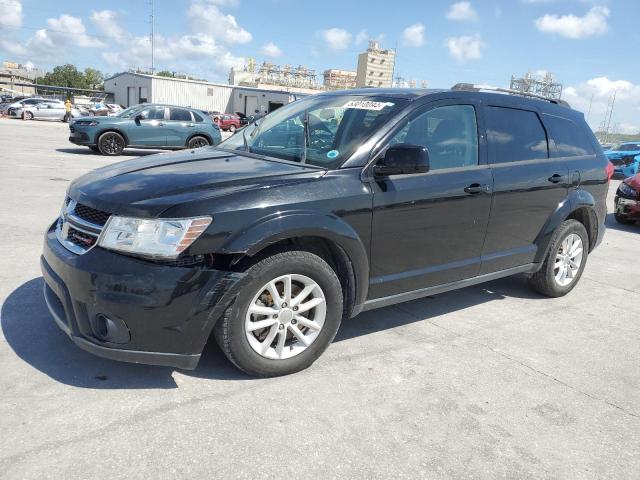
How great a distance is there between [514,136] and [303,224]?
7.73 ft

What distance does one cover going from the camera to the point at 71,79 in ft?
367

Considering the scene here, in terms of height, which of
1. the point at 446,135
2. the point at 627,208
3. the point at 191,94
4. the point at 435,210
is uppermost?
the point at 191,94

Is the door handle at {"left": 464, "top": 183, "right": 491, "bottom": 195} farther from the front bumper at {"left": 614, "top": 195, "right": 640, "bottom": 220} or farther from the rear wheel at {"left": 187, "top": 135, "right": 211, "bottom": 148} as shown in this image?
the rear wheel at {"left": 187, "top": 135, "right": 211, "bottom": 148}

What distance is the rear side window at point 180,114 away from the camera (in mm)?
16766

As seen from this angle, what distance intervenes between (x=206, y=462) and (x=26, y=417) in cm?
97

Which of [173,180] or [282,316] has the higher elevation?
[173,180]

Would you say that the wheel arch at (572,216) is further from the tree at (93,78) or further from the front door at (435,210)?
the tree at (93,78)

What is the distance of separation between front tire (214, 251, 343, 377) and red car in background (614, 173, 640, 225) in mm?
8160

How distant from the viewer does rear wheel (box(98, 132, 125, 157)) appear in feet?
51.8

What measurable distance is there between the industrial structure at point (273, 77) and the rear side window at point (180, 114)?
3178 inches

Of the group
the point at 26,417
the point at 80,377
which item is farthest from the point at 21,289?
the point at 26,417

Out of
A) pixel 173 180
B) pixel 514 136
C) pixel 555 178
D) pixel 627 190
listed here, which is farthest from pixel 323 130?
pixel 627 190

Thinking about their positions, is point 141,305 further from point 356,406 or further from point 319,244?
point 356,406

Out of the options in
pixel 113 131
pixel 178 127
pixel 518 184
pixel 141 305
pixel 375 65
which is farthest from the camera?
pixel 375 65
